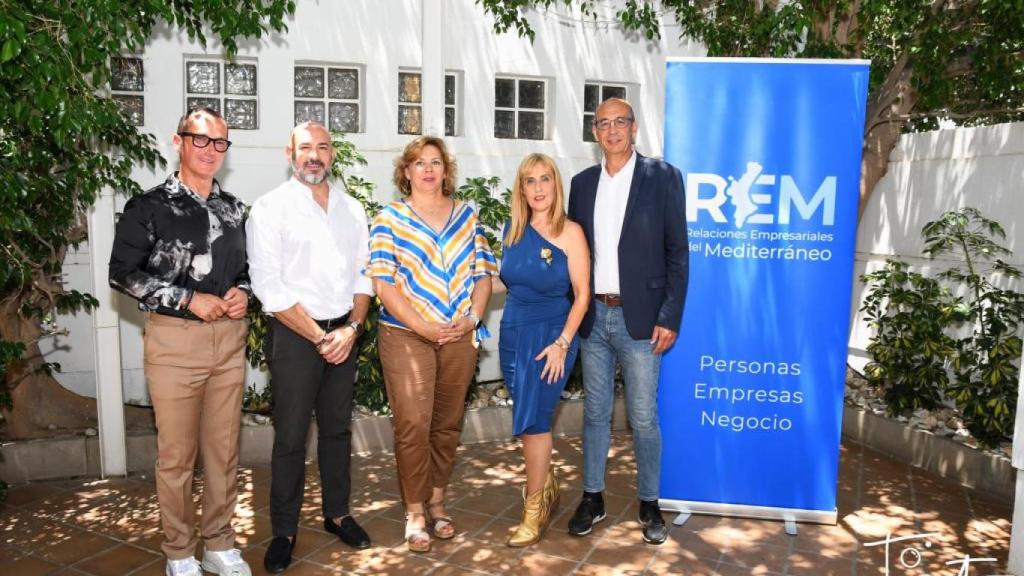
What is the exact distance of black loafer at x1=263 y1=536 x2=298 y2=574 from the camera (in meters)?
3.51

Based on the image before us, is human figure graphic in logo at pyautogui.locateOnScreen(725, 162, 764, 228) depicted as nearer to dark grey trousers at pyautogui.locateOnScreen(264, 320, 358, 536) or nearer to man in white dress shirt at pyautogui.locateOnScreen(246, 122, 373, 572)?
man in white dress shirt at pyautogui.locateOnScreen(246, 122, 373, 572)

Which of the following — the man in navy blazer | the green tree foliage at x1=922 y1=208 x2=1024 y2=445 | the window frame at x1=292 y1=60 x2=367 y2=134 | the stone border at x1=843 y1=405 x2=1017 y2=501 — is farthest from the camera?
the window frame at x1=292 y1=60 x2=367 y2=134

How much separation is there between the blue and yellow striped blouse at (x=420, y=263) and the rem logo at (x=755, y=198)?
1.21 m

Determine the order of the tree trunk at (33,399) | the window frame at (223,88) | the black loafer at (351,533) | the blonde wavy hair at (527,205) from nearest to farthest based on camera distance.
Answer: the blonde wavy hair at (527,205) < the black loafer at (351,533) < the tree trunk at (33,399) < the window frame at (223,88)

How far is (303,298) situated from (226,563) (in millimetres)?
1178

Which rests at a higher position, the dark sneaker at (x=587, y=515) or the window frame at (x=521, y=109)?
the window frame at (x=521, y=109)

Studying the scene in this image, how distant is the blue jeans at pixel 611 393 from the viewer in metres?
3.74

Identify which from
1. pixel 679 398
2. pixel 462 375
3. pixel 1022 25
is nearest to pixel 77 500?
pixel 462 375

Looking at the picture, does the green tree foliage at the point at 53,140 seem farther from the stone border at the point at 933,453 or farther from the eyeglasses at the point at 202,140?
the stone border at the point at 933,453

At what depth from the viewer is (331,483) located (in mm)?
3785

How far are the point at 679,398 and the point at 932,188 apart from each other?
333cm

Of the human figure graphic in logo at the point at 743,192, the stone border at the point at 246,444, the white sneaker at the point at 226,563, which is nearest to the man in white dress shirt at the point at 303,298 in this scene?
the white sneaker at the point at 226,563

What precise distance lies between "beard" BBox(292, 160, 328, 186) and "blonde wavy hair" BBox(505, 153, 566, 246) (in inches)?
33.8

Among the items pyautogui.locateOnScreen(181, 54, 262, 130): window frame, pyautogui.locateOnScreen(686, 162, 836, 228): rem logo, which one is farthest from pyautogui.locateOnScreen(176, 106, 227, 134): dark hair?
pyautogui.locateOnScreen(181, 54, 262, 130): window frame
